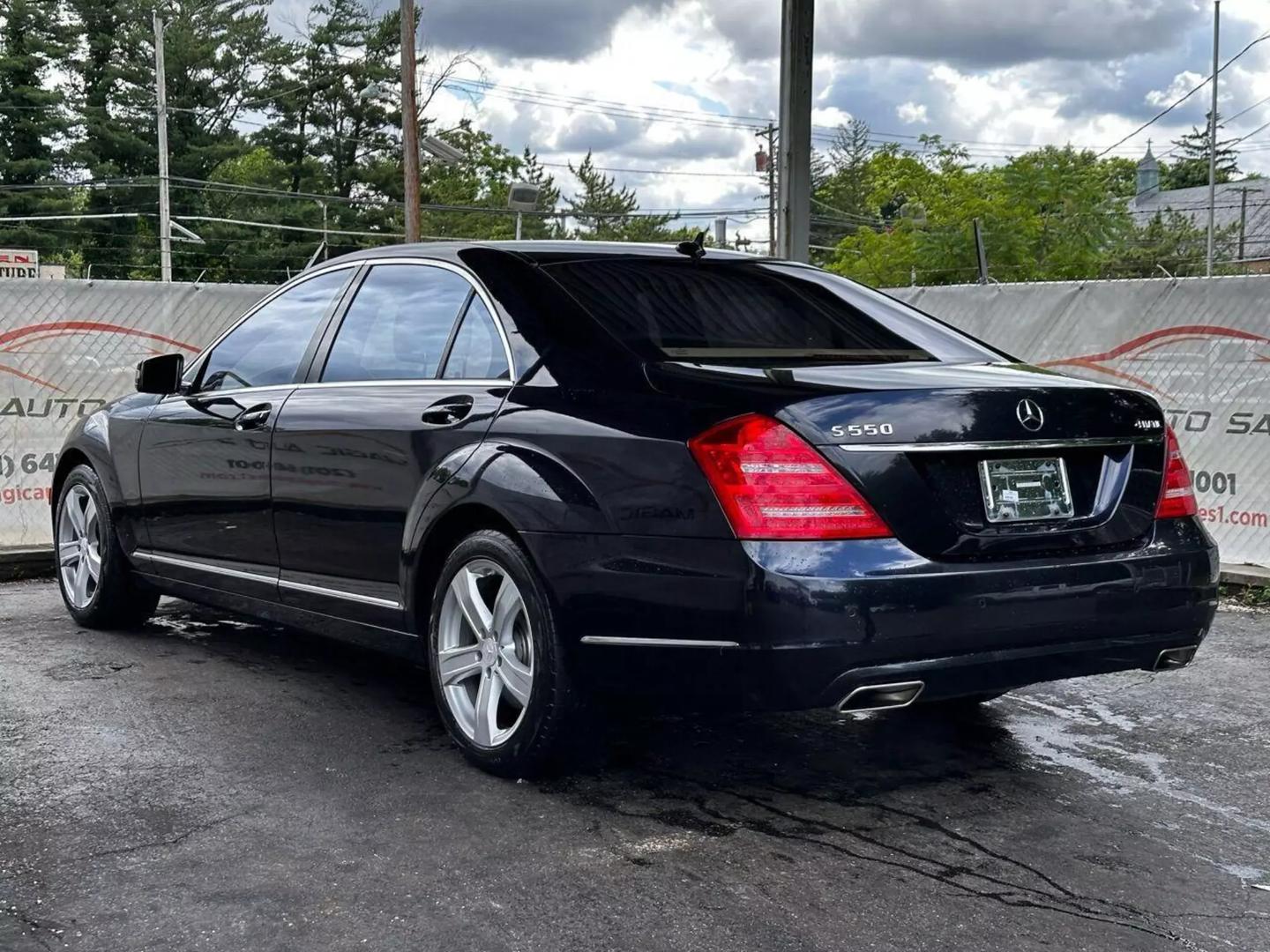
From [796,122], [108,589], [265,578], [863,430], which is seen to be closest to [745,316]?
[863,430]

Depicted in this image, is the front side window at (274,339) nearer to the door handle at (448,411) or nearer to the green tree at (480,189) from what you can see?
the door handle at (448,411)

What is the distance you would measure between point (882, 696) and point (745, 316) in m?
1.49

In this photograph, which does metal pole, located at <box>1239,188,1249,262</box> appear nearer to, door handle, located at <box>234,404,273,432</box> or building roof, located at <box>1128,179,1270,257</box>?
building roof, located at <box>1128,179,1270,257</box>

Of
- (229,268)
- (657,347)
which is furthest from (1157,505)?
(229,268)

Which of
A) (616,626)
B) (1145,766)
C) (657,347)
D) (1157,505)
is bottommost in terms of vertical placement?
(1145,766)

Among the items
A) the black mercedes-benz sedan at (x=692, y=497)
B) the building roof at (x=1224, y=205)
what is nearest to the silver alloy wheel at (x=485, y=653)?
the black mercedes-benz sedan at (x=692, y=497)

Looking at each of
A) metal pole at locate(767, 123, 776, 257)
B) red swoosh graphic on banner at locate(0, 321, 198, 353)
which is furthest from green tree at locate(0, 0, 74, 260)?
red swoosh graphic on banner at locate(0, 321, 198, 353)

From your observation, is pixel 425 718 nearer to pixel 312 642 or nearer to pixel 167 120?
pixel 312 642

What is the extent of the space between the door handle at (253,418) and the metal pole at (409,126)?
913 inches

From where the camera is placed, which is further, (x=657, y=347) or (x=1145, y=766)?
(x=1145, y=766)

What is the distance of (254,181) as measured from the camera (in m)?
67.3

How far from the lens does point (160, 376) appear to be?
638cm

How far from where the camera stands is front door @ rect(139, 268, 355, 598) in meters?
5.57

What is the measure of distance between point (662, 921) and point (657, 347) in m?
1.70
